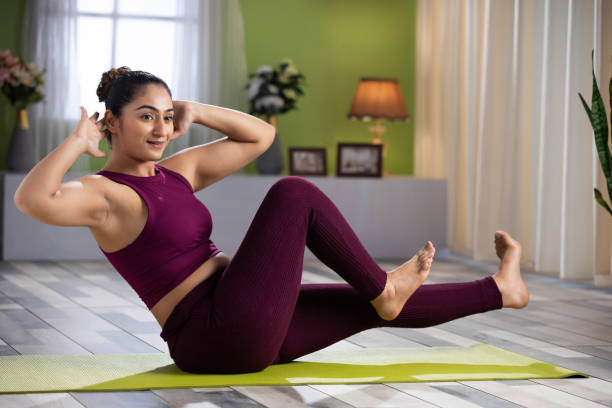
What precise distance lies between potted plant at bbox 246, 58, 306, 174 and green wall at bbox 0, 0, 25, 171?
4.93 feet

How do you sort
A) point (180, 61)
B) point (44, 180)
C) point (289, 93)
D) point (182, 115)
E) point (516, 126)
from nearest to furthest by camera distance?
1. point (44, 180)
2. point (182, 115)
3. point (516, 126)
4. point (289, 93)
5. point (180, 61)

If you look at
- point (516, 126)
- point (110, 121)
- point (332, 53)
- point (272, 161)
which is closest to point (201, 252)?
point (110, 121)

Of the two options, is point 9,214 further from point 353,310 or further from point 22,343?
point 353,310

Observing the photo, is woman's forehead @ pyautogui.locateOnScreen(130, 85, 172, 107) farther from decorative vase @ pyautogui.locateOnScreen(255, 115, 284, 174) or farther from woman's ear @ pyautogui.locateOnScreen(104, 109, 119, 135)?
decorative vase @ pyautogui.locateOnScreen(255, 115, 284, 174)

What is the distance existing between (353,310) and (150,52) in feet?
13.1

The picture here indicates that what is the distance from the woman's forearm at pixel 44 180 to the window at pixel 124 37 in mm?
3934

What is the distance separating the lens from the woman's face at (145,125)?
2125mm

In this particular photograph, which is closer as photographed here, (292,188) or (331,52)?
(292,188)

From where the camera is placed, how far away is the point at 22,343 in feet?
9.07

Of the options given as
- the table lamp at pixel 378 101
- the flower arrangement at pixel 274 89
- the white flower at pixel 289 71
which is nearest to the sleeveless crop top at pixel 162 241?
the flower arrangement at pixel 274 89

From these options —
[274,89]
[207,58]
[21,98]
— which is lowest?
[21,98]

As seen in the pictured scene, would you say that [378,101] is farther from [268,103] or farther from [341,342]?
[341,342]

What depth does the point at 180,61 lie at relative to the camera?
590cm

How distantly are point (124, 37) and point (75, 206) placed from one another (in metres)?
4.11
